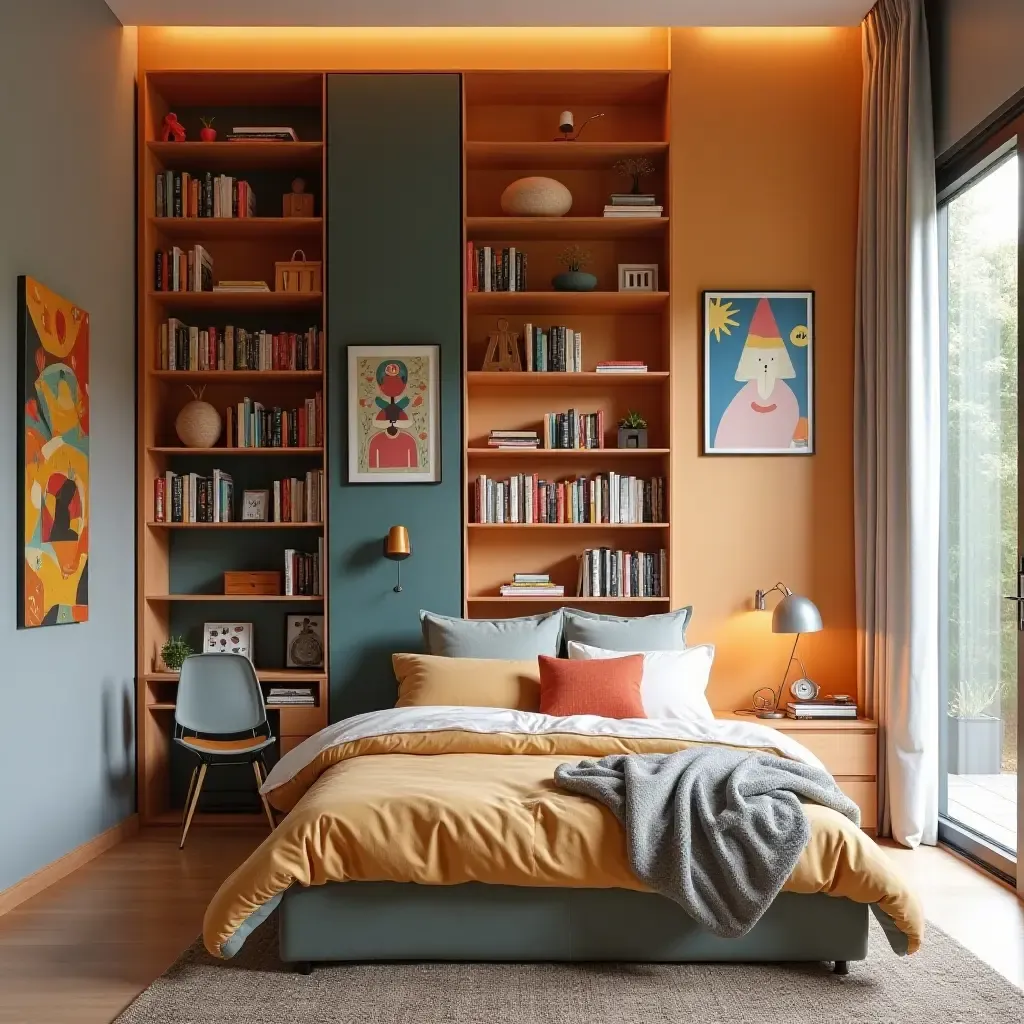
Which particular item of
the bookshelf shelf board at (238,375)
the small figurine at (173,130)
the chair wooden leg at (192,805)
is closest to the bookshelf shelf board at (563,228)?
the bookshelf shelf board at (238,375)

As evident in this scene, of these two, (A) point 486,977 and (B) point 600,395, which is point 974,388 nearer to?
(B) point 600,395

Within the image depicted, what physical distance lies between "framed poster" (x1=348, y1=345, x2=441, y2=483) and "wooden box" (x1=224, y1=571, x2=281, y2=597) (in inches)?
26.5

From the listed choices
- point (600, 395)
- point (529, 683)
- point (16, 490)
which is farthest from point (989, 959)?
point (16, 490)

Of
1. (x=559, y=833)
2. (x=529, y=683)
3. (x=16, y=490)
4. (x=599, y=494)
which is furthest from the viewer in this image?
(x=599, y=494)

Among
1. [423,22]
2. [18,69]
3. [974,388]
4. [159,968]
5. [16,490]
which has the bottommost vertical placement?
[159,968]

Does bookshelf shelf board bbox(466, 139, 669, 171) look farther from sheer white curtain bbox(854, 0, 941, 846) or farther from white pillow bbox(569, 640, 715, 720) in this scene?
white pillow bbox(569, 640, 715, 720)

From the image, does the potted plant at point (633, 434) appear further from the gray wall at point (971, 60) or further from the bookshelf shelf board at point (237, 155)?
the bookshelf shelf board at point (237, 155)

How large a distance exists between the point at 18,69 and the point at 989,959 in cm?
445

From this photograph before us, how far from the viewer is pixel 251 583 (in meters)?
5.41

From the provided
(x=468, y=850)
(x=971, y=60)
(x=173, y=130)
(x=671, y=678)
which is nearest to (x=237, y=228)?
(x=173, y=130)

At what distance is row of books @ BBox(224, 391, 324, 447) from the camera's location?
536 cm

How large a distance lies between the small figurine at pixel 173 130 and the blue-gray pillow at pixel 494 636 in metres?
2.59

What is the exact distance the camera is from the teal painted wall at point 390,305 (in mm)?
5262

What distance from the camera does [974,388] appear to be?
471 cm
